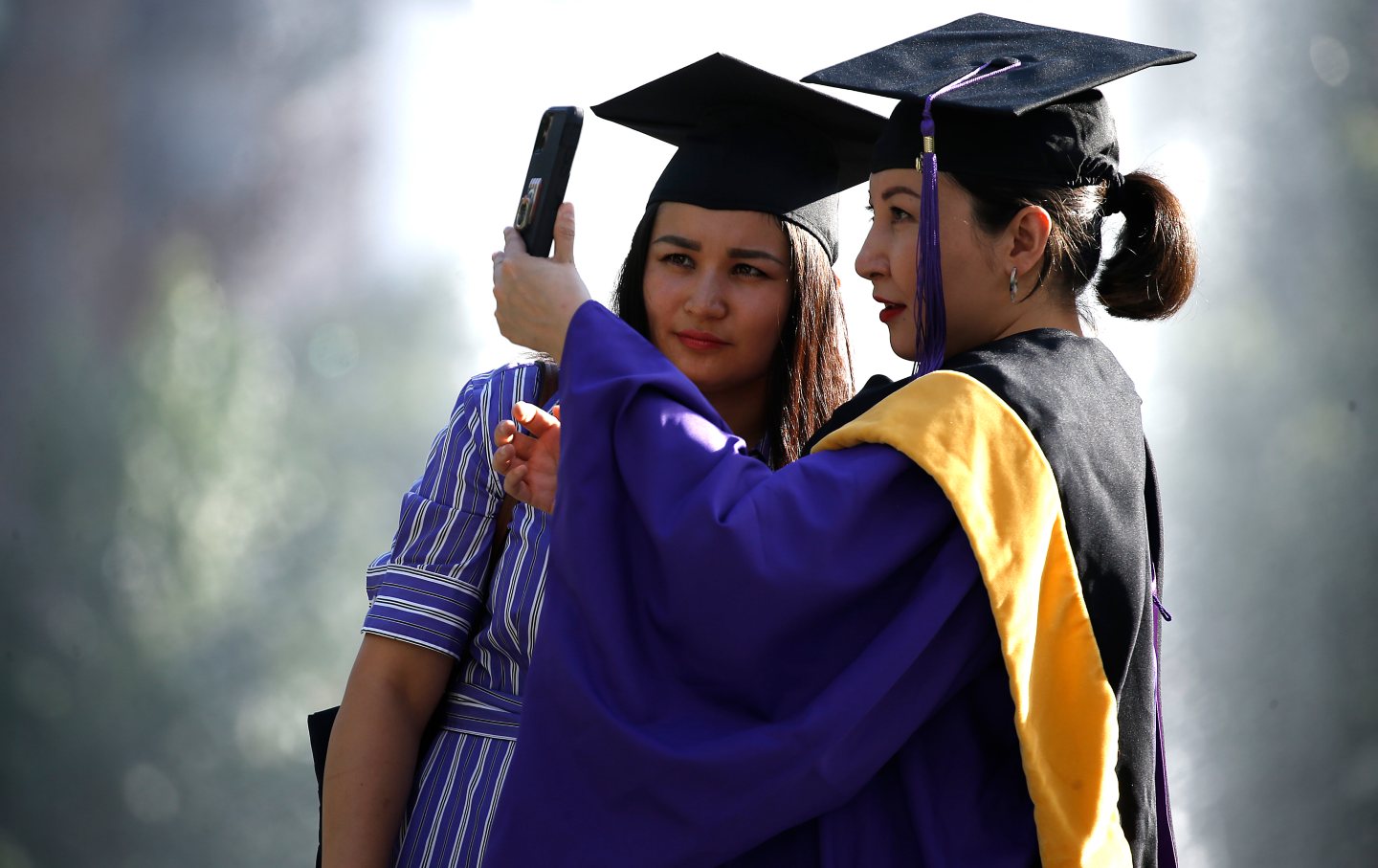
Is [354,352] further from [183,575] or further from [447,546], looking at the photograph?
[447,546]

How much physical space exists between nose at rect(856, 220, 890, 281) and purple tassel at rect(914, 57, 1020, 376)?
0.22 feet

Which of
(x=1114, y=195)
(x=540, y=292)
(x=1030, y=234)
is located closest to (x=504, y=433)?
(x=540, y=292)

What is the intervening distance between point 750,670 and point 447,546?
20.8 inches

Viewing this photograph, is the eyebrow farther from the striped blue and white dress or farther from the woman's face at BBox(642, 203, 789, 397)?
the striped blue and white dress

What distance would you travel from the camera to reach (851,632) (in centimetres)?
123

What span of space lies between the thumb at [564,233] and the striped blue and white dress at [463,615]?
0.78ft

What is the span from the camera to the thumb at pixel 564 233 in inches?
58.7

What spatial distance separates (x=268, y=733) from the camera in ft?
8.87

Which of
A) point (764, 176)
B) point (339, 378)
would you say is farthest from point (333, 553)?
point (764, 176)

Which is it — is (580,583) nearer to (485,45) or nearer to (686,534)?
(686,534)

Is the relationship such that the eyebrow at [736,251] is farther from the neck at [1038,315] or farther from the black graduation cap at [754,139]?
the neck at [1038,315]

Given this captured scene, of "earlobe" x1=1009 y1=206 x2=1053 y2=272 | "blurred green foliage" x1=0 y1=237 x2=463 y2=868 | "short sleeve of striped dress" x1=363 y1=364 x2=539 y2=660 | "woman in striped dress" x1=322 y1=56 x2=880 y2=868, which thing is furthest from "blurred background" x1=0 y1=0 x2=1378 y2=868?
"earlobe" x1=1009 y1=206 x2=1053 y2=272

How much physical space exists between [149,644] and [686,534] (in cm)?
185

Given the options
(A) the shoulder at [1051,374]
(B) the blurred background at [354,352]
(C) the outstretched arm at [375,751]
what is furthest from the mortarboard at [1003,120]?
(B) the blurred background at [354,352]
